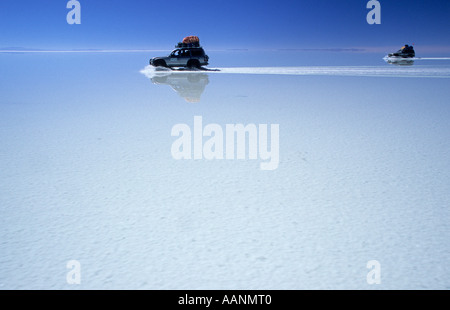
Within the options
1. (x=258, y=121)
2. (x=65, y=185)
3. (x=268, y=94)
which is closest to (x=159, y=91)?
(x=268, y=94)

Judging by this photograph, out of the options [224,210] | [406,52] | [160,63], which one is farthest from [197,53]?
[406,52]

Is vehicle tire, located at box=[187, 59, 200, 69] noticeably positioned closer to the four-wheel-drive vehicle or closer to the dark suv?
the dark suv

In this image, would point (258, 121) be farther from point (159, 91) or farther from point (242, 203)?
point (159, 91)

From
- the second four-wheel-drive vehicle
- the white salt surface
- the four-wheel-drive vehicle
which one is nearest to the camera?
the white salt surface

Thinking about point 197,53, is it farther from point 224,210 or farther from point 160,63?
point 224,210

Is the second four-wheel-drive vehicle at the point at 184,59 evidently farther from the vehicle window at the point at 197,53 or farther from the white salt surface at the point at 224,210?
the white salt surface at the point at 224,210

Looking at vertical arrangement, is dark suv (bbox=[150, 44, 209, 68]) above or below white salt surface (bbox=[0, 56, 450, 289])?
above

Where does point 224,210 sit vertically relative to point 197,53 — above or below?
below

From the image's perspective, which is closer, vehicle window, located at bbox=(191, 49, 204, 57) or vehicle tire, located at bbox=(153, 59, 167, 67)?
vehicle window, located at bbox=(191, 49, 204, 57)

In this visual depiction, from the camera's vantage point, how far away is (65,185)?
5.11 metres

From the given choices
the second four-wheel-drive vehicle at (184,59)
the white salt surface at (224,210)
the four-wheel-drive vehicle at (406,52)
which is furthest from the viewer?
the four-wheel-drive vehicle at (406,52)

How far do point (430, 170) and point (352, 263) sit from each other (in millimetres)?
3125

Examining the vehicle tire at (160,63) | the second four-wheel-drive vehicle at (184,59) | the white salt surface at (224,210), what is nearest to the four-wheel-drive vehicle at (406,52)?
the second four-wheel-drive vehicle at (184,59)

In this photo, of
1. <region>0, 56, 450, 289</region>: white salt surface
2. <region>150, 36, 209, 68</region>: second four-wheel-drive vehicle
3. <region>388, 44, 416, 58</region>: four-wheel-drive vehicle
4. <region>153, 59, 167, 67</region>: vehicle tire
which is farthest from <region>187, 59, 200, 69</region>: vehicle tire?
<region>388, 44, 416, 58</region>: four-wheel-drive vehicle
